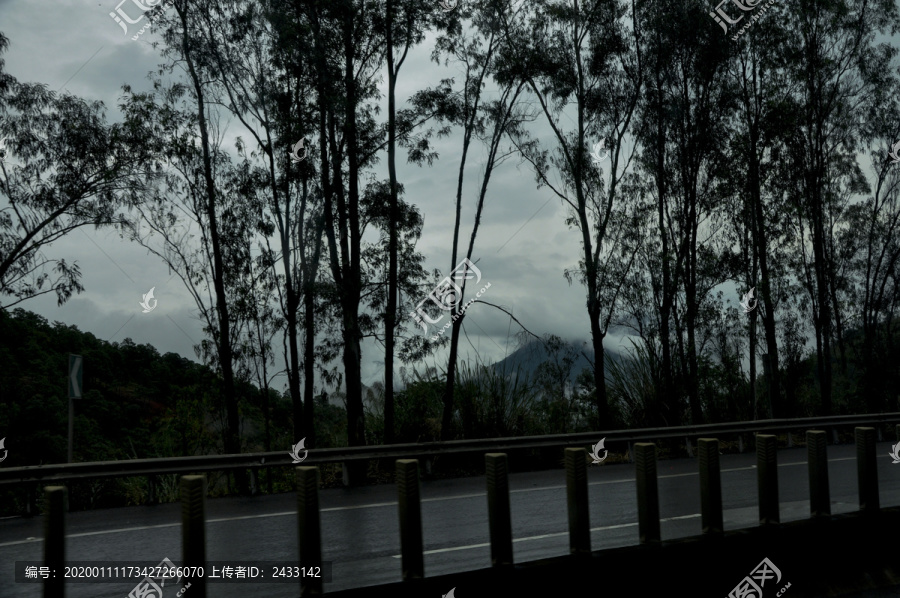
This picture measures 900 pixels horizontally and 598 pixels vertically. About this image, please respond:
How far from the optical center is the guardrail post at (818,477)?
20.7 ft

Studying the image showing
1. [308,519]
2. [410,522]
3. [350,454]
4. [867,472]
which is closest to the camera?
[308,519]

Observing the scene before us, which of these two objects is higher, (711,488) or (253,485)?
(711,488)

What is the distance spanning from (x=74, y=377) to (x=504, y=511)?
400 inches

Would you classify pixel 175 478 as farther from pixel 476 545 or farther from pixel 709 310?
pixel 709 310

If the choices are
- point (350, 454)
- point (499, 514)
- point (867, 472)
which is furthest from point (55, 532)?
point (350, 454)

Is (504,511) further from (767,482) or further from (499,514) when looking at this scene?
(767,482)

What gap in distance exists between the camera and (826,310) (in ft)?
131

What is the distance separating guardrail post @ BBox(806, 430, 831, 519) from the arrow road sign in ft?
35.2

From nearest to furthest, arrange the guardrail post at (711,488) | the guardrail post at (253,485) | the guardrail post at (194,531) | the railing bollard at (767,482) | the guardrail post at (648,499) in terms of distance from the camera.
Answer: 1. the guardrail post at (194,531)
2. the guardrail post at (648,499)
3. the guardrail post at (711,488)
4. the railing bollard at (767,482)
5. the guardrail post at (253,485)

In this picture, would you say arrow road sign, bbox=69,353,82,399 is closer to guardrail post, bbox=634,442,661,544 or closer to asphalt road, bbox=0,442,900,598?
asphalt road, bbox=0,442,900,598

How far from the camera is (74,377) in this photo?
42.9ft

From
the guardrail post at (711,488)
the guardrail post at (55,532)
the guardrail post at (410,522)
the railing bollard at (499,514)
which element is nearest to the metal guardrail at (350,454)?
the guardrail post at (55,532)

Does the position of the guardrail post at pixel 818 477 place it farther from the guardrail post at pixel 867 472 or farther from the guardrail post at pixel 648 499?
the guardrail post at pixel 648 499

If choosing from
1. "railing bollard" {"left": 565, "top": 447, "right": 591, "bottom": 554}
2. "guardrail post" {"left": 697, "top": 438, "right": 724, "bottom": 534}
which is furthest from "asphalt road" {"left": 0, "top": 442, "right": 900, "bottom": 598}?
"railing bollard" {"left": 565, "top": 447, "right": 591, "bottom": 554}
